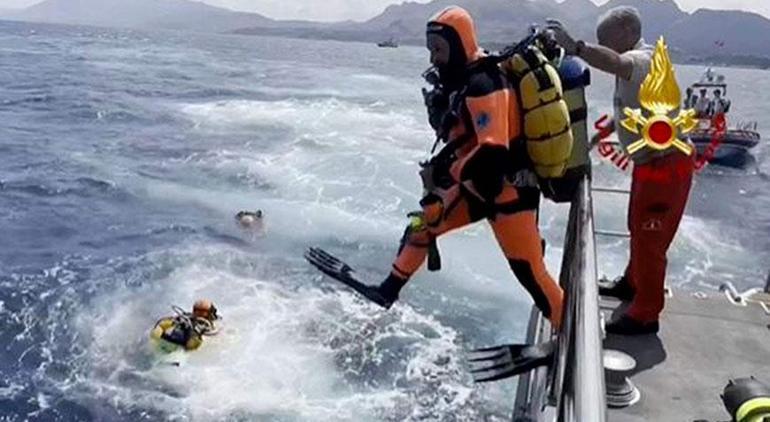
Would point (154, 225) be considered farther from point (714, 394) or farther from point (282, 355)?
point (714, 394)

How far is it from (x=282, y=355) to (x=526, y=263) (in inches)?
395

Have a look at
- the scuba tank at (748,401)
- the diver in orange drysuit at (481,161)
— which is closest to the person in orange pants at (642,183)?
the diver in orange drysuit at (481,161)

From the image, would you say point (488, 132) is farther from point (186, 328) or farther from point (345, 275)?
point (186, 328)

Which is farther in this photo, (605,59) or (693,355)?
(693,355)

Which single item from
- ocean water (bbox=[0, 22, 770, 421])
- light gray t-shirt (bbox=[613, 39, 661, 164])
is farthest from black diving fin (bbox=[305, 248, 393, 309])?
ocean water (bbox=[0, 22, 770, 421])

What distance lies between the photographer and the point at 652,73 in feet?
12.2

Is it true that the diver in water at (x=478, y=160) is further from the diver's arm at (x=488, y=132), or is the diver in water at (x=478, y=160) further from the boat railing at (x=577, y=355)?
the boat railing at (x=577, y=355)

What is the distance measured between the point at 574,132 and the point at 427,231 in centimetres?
107

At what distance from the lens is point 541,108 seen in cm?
390

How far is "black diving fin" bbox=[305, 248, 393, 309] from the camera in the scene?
478 cm

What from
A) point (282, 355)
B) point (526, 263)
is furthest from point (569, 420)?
point (282, 355)

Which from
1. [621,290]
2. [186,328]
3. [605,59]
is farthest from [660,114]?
[186,328]

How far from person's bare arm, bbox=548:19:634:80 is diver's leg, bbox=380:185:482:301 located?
3.24 ft

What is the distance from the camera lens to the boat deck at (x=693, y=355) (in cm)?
388
